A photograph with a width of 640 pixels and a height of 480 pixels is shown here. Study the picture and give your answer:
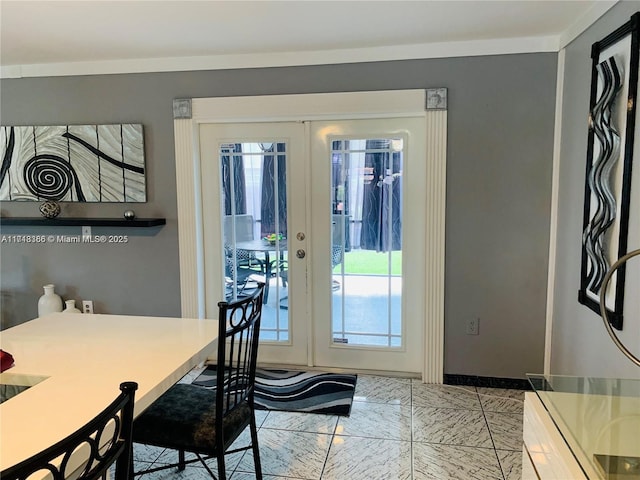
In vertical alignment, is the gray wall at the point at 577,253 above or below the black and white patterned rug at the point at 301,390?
above

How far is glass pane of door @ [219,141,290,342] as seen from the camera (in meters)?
3.36

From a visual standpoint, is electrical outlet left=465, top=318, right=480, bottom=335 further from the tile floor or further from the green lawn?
the green lawn

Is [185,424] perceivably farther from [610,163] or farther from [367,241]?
[610,163]

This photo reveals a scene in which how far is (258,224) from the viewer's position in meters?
3.43

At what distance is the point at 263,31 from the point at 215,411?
2087 millimetres

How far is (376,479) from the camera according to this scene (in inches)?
86.4

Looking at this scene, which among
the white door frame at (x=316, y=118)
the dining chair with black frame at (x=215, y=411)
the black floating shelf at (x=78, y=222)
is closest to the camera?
the dining chair with black frame at (x=215, y=411)

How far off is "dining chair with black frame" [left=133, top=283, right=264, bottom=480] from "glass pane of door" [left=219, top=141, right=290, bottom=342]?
1401 mm

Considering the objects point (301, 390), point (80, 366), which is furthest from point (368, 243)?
point (80, 366)

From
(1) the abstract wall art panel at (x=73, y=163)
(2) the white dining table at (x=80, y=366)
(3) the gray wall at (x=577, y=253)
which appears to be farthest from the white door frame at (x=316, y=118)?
(2) the white dining table at (x=80, y=366)

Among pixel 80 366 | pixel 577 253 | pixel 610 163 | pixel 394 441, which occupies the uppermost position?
pixel 610 163

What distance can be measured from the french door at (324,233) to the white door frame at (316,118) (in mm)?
87

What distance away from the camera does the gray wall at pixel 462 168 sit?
2.96 meters

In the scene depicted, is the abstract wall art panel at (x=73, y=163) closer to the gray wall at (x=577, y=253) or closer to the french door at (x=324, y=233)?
the french door at (x=324, y=233)
